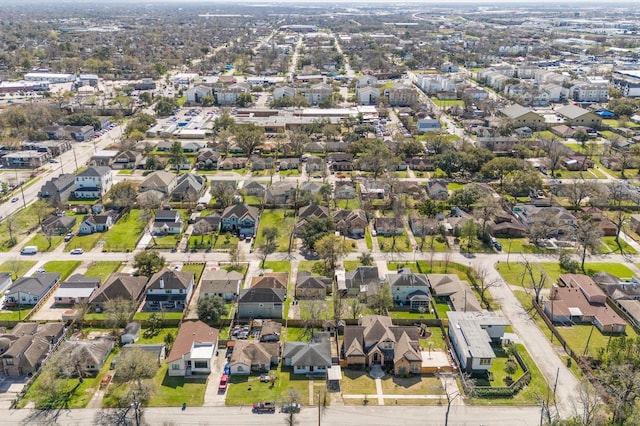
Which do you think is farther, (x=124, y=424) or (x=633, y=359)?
(x=633, y=359)

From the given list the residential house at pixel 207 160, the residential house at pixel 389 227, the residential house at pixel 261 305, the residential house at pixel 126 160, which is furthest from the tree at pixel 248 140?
the residential house at pixel 261 305

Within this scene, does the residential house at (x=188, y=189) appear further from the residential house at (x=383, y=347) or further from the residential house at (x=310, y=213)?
the residential house at (x=383, y=347)

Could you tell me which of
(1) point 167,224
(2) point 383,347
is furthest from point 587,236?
(1) point 167,224

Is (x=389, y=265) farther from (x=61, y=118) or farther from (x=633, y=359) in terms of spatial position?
(x=61, y=118)

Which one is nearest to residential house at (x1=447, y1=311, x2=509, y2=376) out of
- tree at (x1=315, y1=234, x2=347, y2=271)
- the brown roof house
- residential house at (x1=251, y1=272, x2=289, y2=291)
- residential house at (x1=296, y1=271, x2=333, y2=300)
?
the brown roof house

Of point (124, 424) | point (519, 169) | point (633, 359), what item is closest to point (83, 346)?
point (124, 424)

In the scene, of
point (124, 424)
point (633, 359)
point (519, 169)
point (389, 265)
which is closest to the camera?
point (124, 424)
